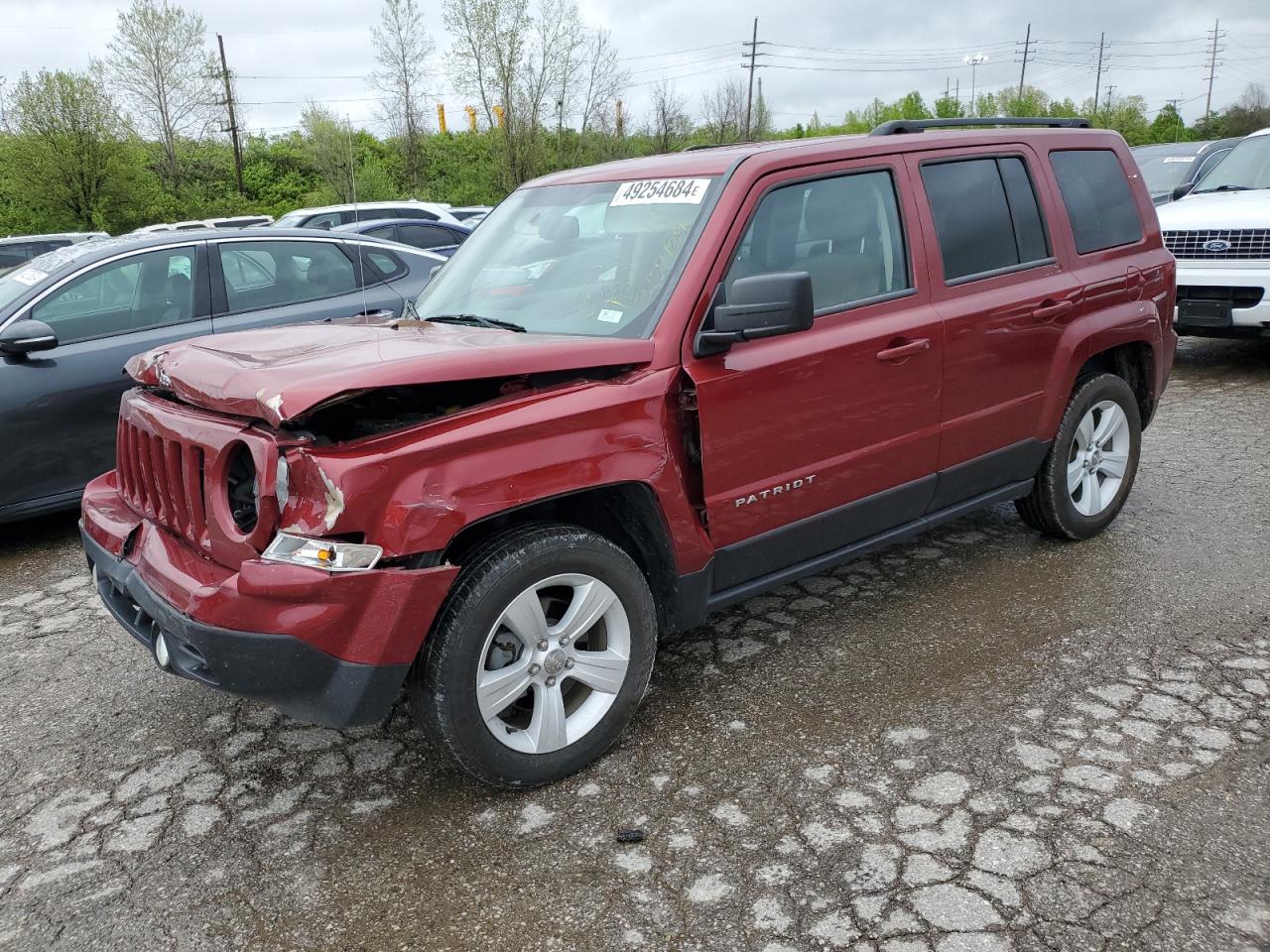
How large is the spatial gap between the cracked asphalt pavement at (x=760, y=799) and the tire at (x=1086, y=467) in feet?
1.36

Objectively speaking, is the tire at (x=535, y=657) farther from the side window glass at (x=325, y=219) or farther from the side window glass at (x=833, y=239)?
the side window glass at (x=325, y=219)

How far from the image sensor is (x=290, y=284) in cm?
614

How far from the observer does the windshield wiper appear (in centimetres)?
346

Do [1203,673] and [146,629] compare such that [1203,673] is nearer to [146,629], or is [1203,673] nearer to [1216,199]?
[146,629]

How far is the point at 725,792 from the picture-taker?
296 centimetres

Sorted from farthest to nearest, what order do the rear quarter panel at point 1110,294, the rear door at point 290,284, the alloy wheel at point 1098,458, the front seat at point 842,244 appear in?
1. the rear door at point 290,284
2. the alloy wheel at point 1098,458
3. the rear quarter panel at point 1110,294
4. the front seat at point 842,244

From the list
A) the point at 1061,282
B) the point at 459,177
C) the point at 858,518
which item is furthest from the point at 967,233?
the point at 459,177

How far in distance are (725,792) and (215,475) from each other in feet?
5.53

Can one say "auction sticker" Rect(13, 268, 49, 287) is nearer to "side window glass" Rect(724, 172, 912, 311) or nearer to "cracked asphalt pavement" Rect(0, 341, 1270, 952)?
"cracked asphalt pavement" Rect(0, 341, 1270, 952)

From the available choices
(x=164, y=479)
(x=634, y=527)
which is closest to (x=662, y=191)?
(x=634, y=527)

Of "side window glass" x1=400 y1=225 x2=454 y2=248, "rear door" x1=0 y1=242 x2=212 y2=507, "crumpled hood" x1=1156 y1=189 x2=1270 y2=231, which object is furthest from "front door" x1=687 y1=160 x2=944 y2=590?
"side window glass" x1=400 y1=225 x2=454 y2=248

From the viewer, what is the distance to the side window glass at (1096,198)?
14.5 ft

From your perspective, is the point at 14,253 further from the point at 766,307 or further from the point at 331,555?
the point at 766,307

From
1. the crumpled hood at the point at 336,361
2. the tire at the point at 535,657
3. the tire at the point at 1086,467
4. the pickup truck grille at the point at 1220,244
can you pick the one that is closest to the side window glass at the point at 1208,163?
A: the pickup truck grille at the point at 1220,244
